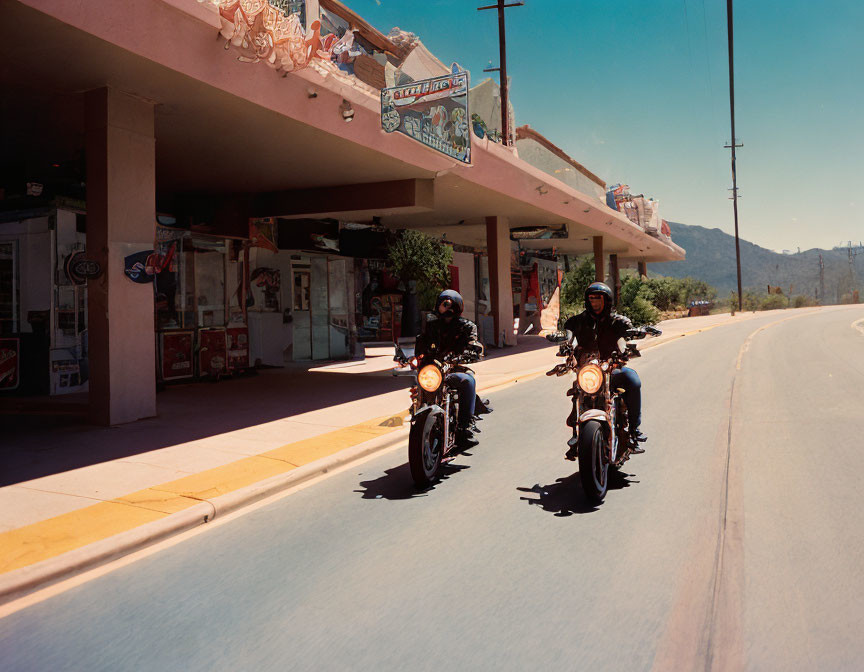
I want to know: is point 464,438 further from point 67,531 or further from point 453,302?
point 67,531

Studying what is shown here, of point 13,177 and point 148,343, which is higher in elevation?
point 13,177

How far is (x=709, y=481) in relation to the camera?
6293mm

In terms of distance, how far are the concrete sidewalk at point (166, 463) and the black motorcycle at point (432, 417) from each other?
1.38 metres

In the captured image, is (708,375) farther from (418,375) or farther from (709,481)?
(418,375)

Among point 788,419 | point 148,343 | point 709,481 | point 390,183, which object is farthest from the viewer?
point 390,183

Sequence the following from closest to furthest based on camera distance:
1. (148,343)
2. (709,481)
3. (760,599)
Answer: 1. (760,599)
2. (709,481)
3. (148,343)

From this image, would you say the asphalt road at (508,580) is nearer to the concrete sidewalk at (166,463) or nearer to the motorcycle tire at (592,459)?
the motorcycle tire at (592,459)

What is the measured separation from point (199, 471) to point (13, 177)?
1025 cm

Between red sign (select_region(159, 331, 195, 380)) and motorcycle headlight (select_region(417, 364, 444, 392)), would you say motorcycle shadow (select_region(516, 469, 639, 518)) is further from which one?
red sign (select_region(159, 331, 195, 380))

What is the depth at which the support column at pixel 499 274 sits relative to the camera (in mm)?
23906

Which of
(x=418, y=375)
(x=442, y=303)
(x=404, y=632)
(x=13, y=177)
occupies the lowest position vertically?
(x=404, y=632)

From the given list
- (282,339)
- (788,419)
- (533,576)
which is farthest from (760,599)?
(282,339)

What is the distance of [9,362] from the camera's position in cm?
1270

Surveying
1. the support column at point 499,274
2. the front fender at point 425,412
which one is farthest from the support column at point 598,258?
the front fender at point 425,412
